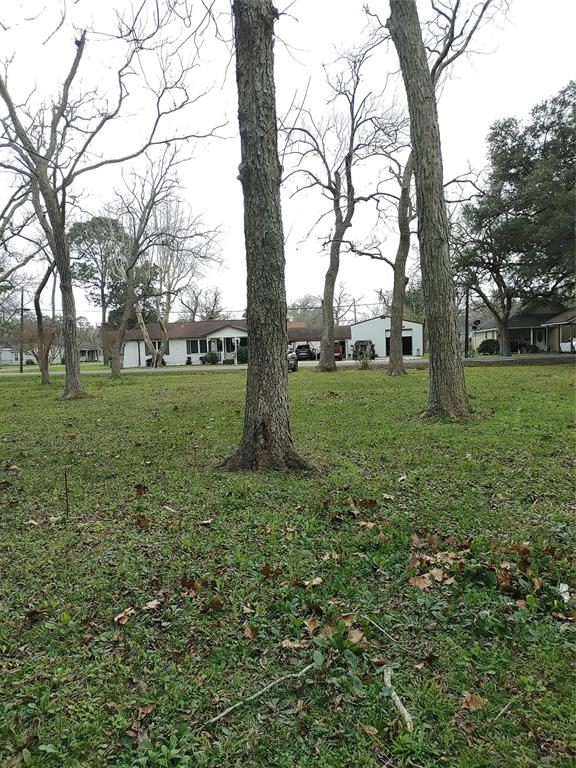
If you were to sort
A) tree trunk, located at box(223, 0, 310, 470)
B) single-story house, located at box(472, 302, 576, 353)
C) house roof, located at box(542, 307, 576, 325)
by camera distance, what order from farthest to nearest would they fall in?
1. single-story house, located at box(472, 302, 576, 353)
2. house roof, located at box(542, 307, 576, 325)
3. tree trunk, located at box(223, 0, 310, 470)

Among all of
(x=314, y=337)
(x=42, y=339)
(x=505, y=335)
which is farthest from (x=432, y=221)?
(x=314, y=337)

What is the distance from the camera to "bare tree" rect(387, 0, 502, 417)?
700cm

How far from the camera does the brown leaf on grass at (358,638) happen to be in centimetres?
216

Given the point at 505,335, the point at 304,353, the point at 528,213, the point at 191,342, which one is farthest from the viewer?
the point at 191,342

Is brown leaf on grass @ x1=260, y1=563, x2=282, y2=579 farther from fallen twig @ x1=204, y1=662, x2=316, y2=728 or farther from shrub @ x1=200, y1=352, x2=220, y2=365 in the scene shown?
shrub @ x1=200, y1=352, x2=220, y2=365

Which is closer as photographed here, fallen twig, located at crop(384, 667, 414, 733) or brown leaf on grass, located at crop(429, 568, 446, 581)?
fallen twig, located at crop(384, 667, 414, 733)

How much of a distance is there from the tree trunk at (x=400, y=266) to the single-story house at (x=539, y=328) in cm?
2256

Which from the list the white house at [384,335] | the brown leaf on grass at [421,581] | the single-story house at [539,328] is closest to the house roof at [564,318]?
the single-story house at [539,328]

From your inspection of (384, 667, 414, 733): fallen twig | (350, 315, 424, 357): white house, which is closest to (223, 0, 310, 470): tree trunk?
(384, 667, 414, 733): fallen twig

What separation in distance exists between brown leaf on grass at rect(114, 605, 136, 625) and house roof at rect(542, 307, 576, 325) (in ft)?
116

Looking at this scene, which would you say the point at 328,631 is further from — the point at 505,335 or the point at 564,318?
the point at 564,318

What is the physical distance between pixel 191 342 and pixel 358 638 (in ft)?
144

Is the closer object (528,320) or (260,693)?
(260,693)

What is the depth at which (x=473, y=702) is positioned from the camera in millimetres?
1794
